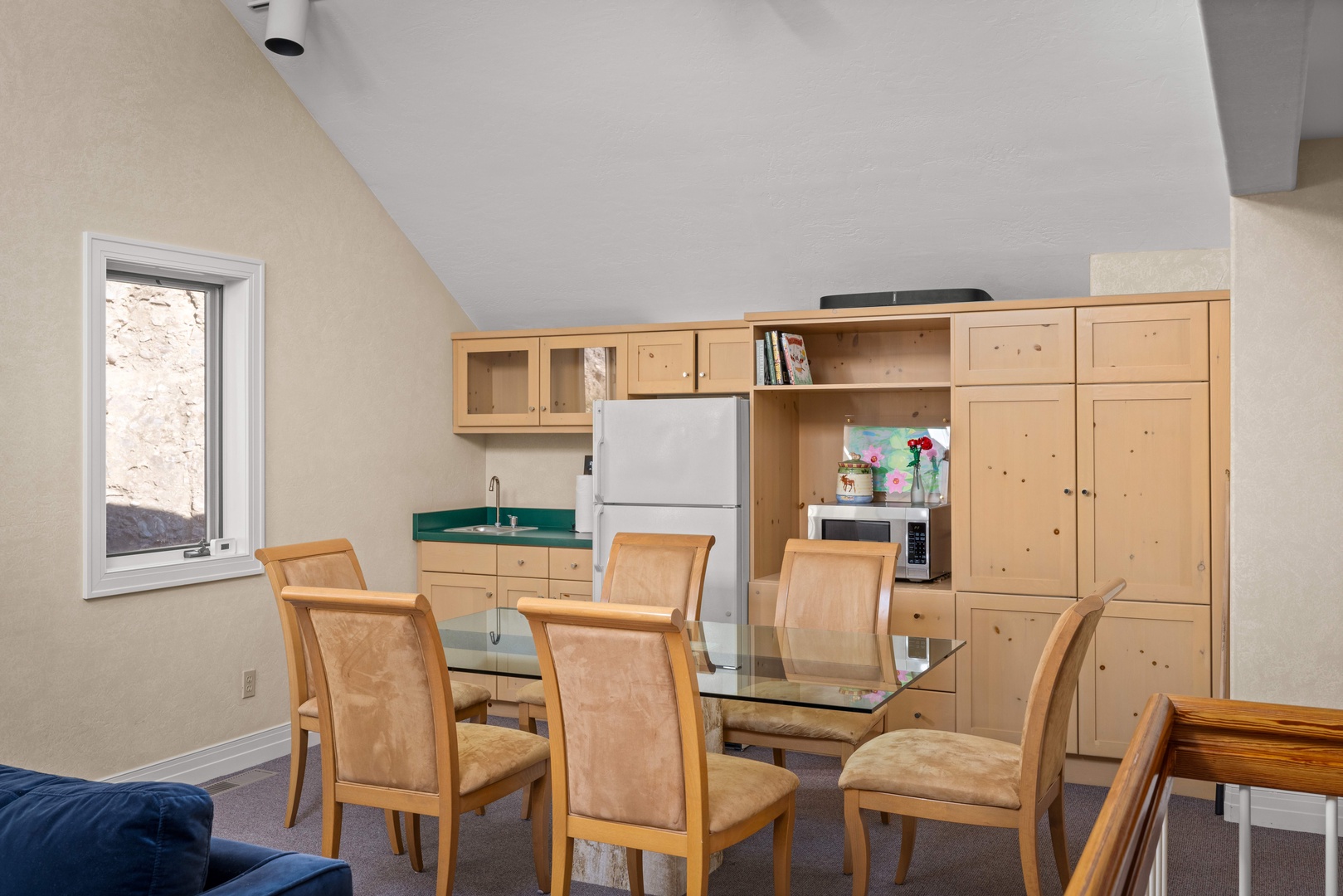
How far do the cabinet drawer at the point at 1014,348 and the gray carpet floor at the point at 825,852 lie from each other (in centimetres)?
162

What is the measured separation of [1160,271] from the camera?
13.3ft

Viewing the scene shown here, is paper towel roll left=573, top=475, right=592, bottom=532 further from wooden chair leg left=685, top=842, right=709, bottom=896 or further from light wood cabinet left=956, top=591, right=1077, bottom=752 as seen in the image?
wooden chair leg left=685, top=842, right=709, bottom=896

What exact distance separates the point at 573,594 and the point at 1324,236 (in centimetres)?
335

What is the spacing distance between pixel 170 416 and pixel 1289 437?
4.11m

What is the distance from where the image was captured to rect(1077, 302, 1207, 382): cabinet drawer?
3.78 metres

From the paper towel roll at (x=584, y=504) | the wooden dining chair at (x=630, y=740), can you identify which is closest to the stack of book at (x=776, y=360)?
the paper towel roll at (x=584, y=504)

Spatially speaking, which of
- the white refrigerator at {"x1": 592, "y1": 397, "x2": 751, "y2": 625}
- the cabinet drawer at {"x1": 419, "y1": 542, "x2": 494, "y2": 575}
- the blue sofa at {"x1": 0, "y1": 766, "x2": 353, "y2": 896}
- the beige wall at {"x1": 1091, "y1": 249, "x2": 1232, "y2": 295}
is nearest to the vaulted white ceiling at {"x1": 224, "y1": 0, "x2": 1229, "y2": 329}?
the beige wall at {"x1": 1091, "y1": 249, "x2": 1232, "y2": 295}

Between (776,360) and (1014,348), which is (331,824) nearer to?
(776,360)

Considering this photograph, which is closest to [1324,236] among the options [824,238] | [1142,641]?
[1142,641]

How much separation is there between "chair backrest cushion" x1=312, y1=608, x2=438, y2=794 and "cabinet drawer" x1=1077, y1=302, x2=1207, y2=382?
2.76 metres

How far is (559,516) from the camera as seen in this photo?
5480 mm

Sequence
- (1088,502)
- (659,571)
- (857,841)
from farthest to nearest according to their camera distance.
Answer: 1. (1088,502)
2. (659,571)
3. (857,841)

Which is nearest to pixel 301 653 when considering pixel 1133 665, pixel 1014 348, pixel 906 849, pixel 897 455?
pixel 906 849

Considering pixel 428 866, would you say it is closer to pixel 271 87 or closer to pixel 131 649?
pixel 131 649
